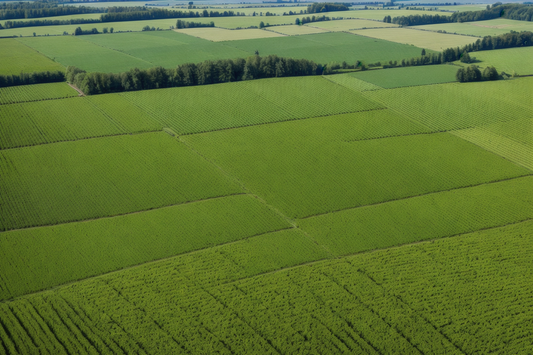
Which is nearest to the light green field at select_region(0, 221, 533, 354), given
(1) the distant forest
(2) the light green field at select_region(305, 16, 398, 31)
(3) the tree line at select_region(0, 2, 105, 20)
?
(2) the light green field at select_region(305, 16, 398, 31)

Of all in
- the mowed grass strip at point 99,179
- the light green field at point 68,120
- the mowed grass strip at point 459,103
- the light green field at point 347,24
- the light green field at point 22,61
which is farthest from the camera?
the light green field at point 347,24

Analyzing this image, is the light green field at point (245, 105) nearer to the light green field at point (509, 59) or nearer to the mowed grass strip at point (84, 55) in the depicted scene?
the mowed grass strip at point (84, 55)

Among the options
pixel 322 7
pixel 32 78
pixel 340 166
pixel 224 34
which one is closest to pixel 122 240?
pixel 340 166

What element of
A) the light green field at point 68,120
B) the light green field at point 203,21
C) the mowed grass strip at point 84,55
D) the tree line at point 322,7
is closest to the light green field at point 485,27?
the light green field at point 203,21

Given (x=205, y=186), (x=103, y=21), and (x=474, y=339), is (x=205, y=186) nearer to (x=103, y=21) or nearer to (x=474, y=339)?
(x=474, y=339)

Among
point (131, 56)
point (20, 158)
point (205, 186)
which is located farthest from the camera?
point (131, 56)

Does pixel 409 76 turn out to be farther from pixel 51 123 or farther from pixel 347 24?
pixel 347 24

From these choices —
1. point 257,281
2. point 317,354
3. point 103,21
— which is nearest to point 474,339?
point 317,354
